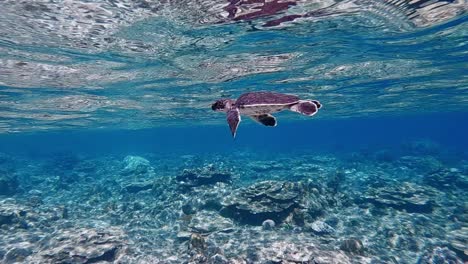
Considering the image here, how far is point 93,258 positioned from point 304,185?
10.4 metres

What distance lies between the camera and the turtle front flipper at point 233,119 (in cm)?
464

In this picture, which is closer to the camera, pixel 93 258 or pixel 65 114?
pixel 93 258

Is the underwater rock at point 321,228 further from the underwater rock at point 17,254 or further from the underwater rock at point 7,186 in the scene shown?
the underwater rock at point 7,186

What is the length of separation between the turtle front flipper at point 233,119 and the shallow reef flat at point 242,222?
6.06 metres

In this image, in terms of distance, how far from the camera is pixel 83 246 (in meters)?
10.1

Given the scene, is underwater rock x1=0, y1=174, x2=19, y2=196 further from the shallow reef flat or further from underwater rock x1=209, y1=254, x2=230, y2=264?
underwater rock x1=209, y1=254, x2=230, y2=264

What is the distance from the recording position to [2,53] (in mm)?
13977

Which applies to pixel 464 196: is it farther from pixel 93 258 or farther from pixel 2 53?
pixel 2 53

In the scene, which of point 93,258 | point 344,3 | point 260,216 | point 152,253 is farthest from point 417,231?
point 93,258

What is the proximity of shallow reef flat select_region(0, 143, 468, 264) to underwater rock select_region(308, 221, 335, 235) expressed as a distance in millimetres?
49

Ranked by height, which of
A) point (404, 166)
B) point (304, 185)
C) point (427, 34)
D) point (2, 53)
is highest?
point (427, 34)

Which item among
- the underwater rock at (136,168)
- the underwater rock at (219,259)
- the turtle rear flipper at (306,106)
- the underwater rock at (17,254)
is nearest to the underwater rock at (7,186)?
the underwater rock at (136,168)

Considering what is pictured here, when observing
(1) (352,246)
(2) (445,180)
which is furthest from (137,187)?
(2) (445,180)

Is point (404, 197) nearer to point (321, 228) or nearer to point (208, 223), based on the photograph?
point (321, 228)
